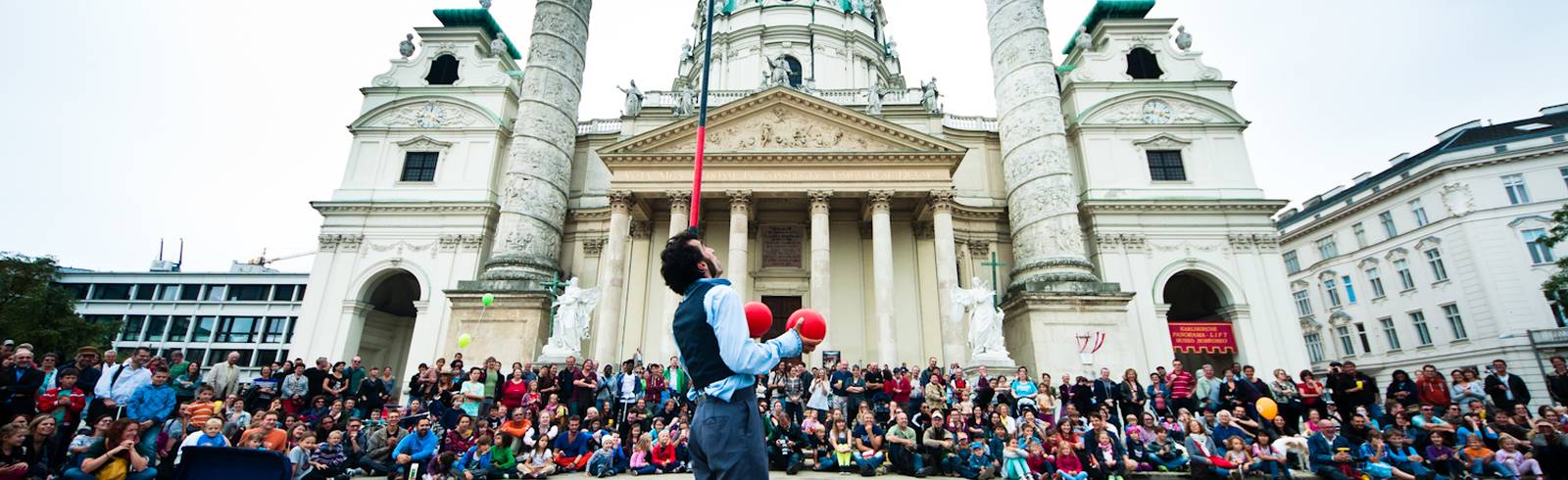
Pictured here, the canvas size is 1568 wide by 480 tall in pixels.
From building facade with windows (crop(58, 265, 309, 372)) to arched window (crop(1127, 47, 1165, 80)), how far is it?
48.9 meters

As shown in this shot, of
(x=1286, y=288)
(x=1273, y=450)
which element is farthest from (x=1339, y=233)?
(x=1273, y=450)

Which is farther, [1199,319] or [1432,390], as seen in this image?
[1199,319]

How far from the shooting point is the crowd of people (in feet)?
24.4

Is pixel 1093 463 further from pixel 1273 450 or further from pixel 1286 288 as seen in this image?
pixel 1286 288

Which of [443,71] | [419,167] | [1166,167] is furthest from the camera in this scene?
[443,71]

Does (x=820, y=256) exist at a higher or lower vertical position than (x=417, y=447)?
higher

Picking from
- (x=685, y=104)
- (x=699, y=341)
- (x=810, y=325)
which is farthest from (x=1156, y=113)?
(x=699, y=341)

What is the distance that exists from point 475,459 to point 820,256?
10.8 metres

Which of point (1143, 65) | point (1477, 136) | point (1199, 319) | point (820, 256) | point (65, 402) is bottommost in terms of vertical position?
point (65, 402)

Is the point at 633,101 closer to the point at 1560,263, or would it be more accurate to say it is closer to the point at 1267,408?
the point at 1267,408

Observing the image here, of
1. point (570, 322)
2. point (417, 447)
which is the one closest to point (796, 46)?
point (570, 322)

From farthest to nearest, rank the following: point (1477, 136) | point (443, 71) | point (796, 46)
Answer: point (796, 46)
point (1477, 136)
point (443, 71)

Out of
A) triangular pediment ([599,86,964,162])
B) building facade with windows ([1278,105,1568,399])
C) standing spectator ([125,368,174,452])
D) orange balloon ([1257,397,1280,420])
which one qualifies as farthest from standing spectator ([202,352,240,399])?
building facade with windows ([1278,105,1568,399])

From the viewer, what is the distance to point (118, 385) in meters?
8.24
